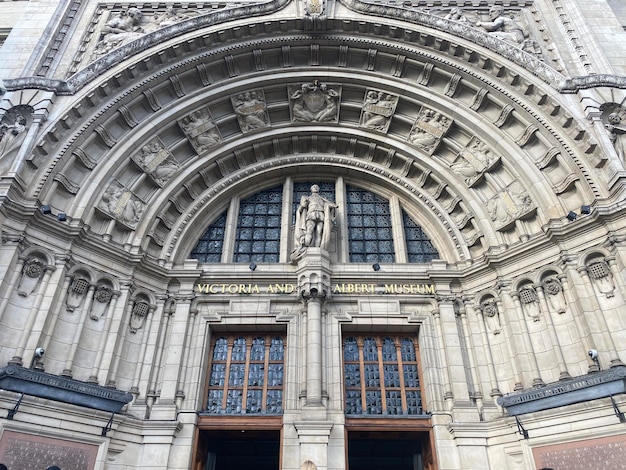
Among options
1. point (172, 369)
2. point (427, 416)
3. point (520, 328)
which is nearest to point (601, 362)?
point (520, 328)

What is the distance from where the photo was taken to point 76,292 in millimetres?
12781

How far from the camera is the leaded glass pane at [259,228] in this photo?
16.4 m

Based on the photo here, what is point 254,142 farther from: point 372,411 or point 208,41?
point 372,411

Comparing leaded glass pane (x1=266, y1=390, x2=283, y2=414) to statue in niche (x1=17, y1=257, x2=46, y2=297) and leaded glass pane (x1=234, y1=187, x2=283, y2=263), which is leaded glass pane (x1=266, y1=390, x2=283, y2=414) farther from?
statue in niche (x1=17, y1=257, x2=46, y2=297)

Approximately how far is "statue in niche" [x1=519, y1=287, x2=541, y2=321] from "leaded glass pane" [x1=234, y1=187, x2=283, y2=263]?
8022 millimetres

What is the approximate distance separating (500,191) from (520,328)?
4.60 meters

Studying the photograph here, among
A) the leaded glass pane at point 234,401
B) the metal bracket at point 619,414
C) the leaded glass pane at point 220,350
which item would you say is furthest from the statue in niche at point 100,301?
the metal bracket at point 619,414

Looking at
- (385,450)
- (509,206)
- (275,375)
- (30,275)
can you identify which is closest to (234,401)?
(275,375)

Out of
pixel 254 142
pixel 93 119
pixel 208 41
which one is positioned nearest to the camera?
pixel 93 119

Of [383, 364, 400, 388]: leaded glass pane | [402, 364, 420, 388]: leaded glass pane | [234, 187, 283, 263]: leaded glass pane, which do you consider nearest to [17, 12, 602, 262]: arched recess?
[234, 187, 283, 263]: leaded glass pane

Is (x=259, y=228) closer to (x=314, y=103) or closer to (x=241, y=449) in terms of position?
(x=314, y=103)

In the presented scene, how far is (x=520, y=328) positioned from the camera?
12.8 m

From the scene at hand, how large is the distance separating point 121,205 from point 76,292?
10.3ft

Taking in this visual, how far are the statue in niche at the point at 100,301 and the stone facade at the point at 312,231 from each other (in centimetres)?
6
